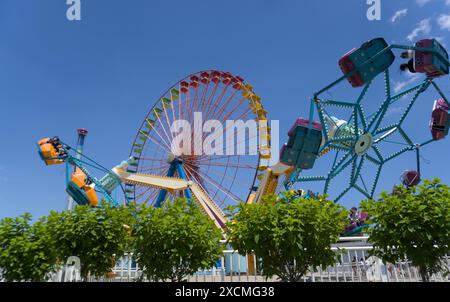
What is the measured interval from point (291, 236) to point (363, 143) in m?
14.9

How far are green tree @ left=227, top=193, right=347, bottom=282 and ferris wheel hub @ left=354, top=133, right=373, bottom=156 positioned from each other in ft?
44.3

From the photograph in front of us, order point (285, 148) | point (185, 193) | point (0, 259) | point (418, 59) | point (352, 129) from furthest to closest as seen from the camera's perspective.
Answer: point (185, 193)
point (352, 129)
point (285, 148)
point (418, 59)
point (0, 259)

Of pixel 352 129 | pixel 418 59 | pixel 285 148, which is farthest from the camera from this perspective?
pixel 352 129

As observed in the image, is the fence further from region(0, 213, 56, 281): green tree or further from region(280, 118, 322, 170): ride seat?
region(280, 118, 322, 170): ride seat

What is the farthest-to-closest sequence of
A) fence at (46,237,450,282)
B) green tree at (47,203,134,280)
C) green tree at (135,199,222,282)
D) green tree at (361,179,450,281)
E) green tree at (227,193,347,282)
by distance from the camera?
fence at (46,237,450,282)
green tree at (47,203,134,280)
green tree at (135,199,222,282)
green tree at (227,193,347,282)
green tree at (361,179,450,281)

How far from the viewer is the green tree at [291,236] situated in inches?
297

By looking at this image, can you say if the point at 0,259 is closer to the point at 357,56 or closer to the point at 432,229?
the point at 432,229

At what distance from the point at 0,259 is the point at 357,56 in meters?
16.6

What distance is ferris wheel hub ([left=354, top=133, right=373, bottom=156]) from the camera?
20.5 metres

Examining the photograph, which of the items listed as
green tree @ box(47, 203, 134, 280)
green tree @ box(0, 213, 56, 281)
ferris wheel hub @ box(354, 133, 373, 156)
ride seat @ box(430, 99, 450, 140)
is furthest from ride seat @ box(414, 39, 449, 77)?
green tree @ box(0, 213, 56, 281)

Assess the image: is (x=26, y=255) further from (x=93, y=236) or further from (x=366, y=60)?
(x=366, y=60)

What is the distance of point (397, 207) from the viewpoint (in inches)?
300

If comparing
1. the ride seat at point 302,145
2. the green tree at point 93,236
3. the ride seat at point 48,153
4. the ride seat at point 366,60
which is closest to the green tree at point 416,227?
the green tree at point 93,236

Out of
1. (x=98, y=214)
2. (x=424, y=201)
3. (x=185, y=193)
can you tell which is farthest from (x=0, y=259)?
(x=185, y=193)
